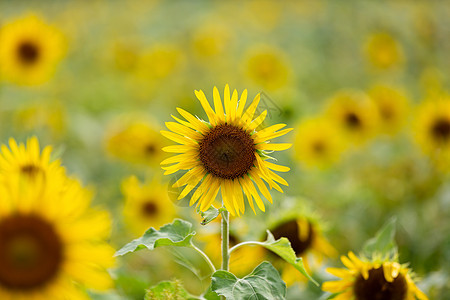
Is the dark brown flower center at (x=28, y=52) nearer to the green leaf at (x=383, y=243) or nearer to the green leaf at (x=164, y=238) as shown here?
the green leaf at (x=164, y=238)

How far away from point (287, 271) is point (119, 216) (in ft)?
3.88

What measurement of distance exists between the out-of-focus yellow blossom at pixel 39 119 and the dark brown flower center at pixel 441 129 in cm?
241

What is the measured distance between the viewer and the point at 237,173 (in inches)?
50.3

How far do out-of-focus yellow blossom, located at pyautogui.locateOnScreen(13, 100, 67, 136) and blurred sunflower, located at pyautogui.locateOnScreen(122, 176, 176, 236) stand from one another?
107cm

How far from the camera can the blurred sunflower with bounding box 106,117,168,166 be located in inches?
113

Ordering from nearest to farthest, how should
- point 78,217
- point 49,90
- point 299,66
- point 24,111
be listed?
point 78,217 < point 24,111 < point 49,90 < point 299,66

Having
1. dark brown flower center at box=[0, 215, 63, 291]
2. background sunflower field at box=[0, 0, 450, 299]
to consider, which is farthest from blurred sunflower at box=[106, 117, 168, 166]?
dark brown flower center at box=[0, 215, 63, 291]

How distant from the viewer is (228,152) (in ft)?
4.12

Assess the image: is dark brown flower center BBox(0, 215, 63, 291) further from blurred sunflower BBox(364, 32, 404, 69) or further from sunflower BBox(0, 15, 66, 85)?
blurred sunflower BBox(364, 32, 404, 69)

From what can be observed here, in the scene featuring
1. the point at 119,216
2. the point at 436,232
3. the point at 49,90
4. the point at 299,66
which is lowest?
the point at 436,232

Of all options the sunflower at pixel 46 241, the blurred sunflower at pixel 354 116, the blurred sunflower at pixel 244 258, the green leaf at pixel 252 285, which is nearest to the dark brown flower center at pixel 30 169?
the sunflower at pixel 46 241

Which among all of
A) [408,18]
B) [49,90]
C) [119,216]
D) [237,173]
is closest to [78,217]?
[237,173]

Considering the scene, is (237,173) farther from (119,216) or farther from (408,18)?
(408,18)

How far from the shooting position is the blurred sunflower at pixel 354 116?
3.16 meters
